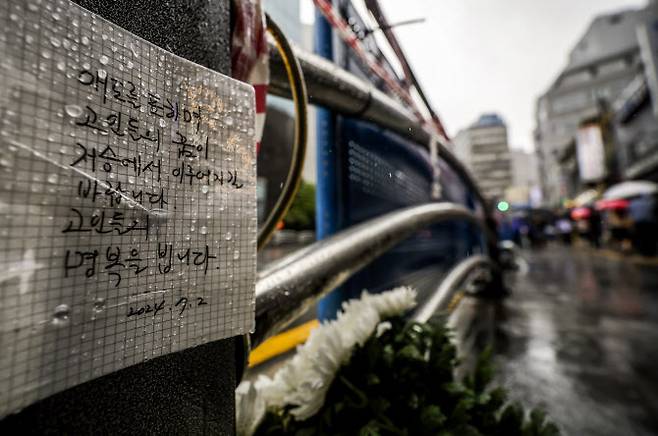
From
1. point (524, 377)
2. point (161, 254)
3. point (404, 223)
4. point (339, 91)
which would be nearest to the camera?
point (161, 254)

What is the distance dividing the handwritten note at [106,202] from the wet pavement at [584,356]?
7.49ft

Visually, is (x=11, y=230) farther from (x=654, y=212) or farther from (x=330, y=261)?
(x=654, y=212)

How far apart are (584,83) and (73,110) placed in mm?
56980

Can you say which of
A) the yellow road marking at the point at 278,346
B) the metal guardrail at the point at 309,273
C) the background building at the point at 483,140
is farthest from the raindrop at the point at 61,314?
the background building at the point at 483,140

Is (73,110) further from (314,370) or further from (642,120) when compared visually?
(642,120)

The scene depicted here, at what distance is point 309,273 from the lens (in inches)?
30.4

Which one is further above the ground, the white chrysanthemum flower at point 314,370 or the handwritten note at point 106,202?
the handwritten note at point 106,202

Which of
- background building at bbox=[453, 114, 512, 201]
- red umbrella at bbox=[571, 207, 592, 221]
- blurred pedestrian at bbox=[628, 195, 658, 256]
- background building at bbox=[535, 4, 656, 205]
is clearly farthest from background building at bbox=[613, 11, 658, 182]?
background building at bbox=[453, 114, 512, 201]

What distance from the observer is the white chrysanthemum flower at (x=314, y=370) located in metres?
0.71

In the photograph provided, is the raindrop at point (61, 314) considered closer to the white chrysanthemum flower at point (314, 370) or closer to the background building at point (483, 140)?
the white chrysanthemum flower at point (314, 370)

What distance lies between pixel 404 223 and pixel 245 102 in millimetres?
1023

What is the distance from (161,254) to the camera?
38 centimetres

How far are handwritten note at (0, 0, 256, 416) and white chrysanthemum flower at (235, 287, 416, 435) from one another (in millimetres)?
342

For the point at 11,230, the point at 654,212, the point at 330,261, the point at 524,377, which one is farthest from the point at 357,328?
the point at 654,212
